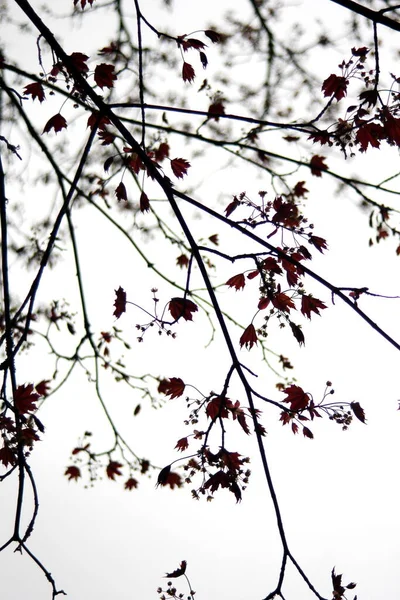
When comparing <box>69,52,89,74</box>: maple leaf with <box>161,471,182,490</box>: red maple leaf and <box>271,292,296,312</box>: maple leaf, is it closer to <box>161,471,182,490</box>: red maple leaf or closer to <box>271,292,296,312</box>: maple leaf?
<box>271,292,296,312</box>: maple leaf

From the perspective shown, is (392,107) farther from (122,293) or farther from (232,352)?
(122,293)

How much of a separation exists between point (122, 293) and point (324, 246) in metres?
0.91

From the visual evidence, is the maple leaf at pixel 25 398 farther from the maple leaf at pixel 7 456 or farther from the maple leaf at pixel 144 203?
the maple leaf at pixel 144 203

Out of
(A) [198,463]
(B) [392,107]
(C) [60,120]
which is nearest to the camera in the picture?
(B) [392,107]

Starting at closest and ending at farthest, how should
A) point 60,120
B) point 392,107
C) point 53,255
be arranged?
point 392,107 → point 60,120 → point 53,255

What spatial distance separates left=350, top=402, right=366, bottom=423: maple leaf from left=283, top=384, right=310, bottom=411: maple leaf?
0.22m

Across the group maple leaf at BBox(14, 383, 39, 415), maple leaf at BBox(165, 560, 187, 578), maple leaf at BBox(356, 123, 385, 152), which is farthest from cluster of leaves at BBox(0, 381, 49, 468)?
maple leaf at BBox(356, 123, 385, 152)

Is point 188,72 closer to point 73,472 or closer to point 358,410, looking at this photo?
point 358,410

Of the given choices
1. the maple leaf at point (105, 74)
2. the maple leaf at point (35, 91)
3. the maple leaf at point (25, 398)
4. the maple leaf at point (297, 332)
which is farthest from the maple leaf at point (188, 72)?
the maple leaf at point (25, 398)

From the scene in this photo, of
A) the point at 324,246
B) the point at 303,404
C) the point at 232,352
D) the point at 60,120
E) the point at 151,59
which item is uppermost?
the point at 151,59

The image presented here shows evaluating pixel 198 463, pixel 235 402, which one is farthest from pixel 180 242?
pixel 198 463

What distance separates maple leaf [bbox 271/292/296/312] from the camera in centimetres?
198

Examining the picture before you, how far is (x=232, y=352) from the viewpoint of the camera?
198 centimetres

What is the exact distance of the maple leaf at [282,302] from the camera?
6.48 ft
